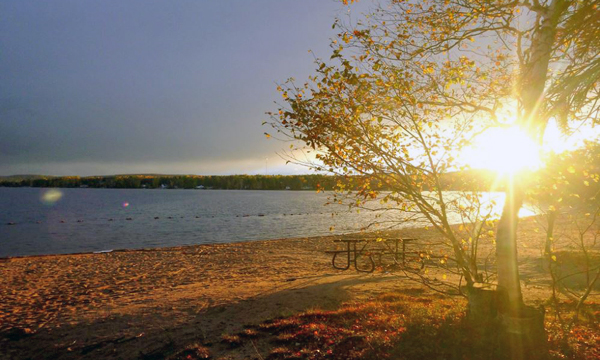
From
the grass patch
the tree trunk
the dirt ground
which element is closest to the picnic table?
the dirt ground

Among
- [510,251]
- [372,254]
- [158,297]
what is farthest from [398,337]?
[158,297]

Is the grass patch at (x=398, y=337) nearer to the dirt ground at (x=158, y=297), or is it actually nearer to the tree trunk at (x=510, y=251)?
the tree trunk at (x=510, y=251)

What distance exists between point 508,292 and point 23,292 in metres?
15.0

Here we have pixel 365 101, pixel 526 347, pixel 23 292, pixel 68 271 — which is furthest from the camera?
pixel 68 271

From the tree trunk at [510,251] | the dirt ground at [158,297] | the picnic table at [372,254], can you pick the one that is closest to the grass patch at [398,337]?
the tree trunk at [510,251]

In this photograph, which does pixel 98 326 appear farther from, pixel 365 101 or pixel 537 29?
pixel 537 29

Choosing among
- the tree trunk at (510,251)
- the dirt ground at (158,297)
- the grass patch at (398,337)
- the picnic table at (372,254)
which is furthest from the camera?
the picnic table at (372,254)

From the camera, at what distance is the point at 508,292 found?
6152mm

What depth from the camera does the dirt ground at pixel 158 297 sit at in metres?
7.43

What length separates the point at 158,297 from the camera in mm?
11742

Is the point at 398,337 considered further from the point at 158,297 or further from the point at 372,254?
the point at 158,297

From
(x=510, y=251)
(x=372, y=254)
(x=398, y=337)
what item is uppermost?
(x=510, y=251)

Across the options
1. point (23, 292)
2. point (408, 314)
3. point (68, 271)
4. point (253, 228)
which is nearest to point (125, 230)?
point (253, 228)

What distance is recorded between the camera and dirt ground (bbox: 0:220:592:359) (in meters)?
7.43
